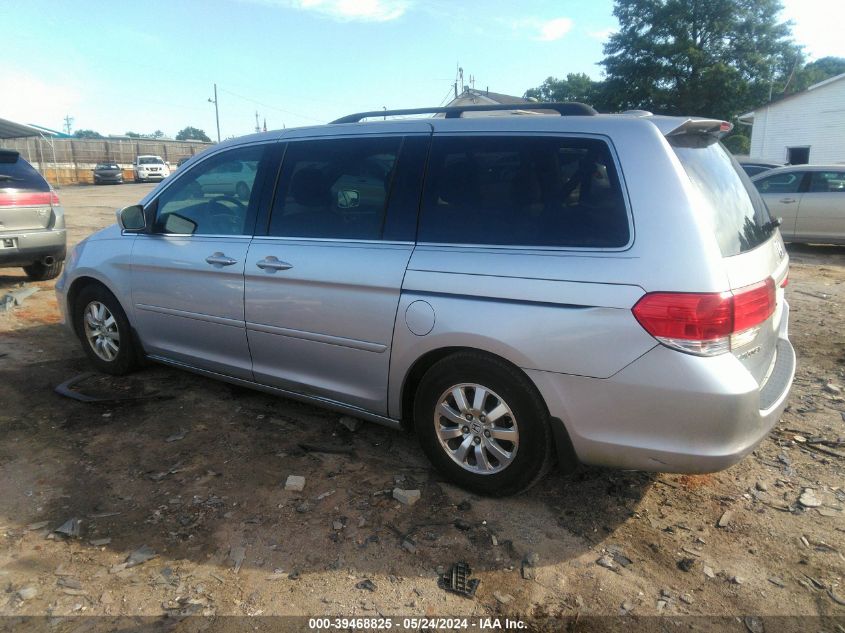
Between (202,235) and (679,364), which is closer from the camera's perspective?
(679,364)

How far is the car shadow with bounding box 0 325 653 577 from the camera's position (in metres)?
2.87

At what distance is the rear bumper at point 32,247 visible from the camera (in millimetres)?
7586

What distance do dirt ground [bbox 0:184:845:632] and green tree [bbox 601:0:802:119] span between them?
132 feet

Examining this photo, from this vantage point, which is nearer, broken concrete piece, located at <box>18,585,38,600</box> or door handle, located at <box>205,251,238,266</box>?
broken concrete piece, located at <box>18,585,38,600</box>

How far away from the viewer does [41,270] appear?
8.62m

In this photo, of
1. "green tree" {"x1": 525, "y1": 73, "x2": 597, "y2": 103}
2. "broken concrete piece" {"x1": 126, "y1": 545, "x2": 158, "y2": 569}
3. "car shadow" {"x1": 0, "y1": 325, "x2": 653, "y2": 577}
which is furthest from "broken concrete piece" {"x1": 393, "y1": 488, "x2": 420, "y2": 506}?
"green tree" {"x1": 525, "y1": 73, "x2": 597, "y2": 103}

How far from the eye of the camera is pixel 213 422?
418 cm

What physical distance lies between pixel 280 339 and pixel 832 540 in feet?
9.94

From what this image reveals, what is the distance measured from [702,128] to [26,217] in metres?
7.81

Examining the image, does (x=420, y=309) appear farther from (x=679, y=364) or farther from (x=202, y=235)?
(x=202, y=235)

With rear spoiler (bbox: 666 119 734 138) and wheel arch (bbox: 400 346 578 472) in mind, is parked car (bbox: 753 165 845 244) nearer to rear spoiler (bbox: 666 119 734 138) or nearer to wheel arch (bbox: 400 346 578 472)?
rear spoiler (bbox: 666 119 734 138)

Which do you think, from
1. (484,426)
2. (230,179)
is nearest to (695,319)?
(484,426)

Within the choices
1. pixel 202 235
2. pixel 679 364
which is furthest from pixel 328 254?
pixel 679 364

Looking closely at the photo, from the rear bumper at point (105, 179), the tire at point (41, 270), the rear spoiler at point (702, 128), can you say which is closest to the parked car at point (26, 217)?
the tire at point (41, 270)
